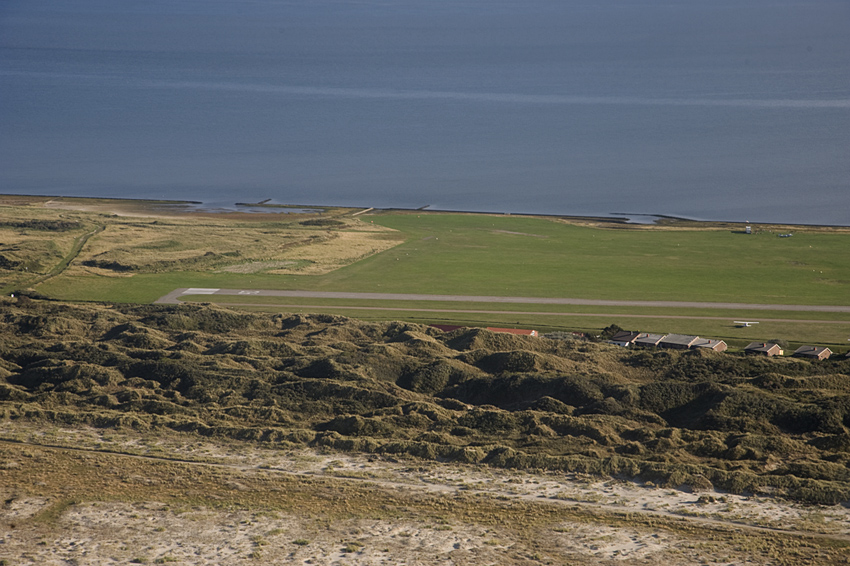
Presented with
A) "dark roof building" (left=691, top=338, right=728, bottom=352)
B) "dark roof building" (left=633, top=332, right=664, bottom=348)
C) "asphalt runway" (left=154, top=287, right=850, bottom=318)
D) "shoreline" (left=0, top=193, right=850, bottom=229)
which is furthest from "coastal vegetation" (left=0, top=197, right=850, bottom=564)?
"shoreline" (left=0, top=193, right=850, bottom=229)

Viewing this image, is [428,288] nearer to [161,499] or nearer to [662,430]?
[662,430]

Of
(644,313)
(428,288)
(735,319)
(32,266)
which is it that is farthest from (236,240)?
(735,319)

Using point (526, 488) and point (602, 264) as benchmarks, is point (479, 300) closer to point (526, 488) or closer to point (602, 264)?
point (602, 264)

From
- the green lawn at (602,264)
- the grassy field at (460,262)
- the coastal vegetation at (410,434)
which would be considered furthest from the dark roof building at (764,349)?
the green lawn at (602,264)

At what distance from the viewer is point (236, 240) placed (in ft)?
306

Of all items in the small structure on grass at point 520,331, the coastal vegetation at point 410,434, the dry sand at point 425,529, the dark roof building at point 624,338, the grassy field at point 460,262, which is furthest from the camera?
the grassy field at point 460,262

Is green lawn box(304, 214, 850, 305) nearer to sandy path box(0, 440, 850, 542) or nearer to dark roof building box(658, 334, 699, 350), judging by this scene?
dark roof building box(658, 334, 699, 350)

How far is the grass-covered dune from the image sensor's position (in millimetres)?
34656

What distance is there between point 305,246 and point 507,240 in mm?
22149

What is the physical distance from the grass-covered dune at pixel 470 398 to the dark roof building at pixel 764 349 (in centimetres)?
408

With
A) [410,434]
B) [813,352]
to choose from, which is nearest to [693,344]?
[813,352]

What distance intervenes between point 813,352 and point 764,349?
9.15 feet

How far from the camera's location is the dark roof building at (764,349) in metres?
52.3

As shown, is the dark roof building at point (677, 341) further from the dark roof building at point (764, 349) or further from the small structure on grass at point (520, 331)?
the small structure on grass at point (520, 331)
